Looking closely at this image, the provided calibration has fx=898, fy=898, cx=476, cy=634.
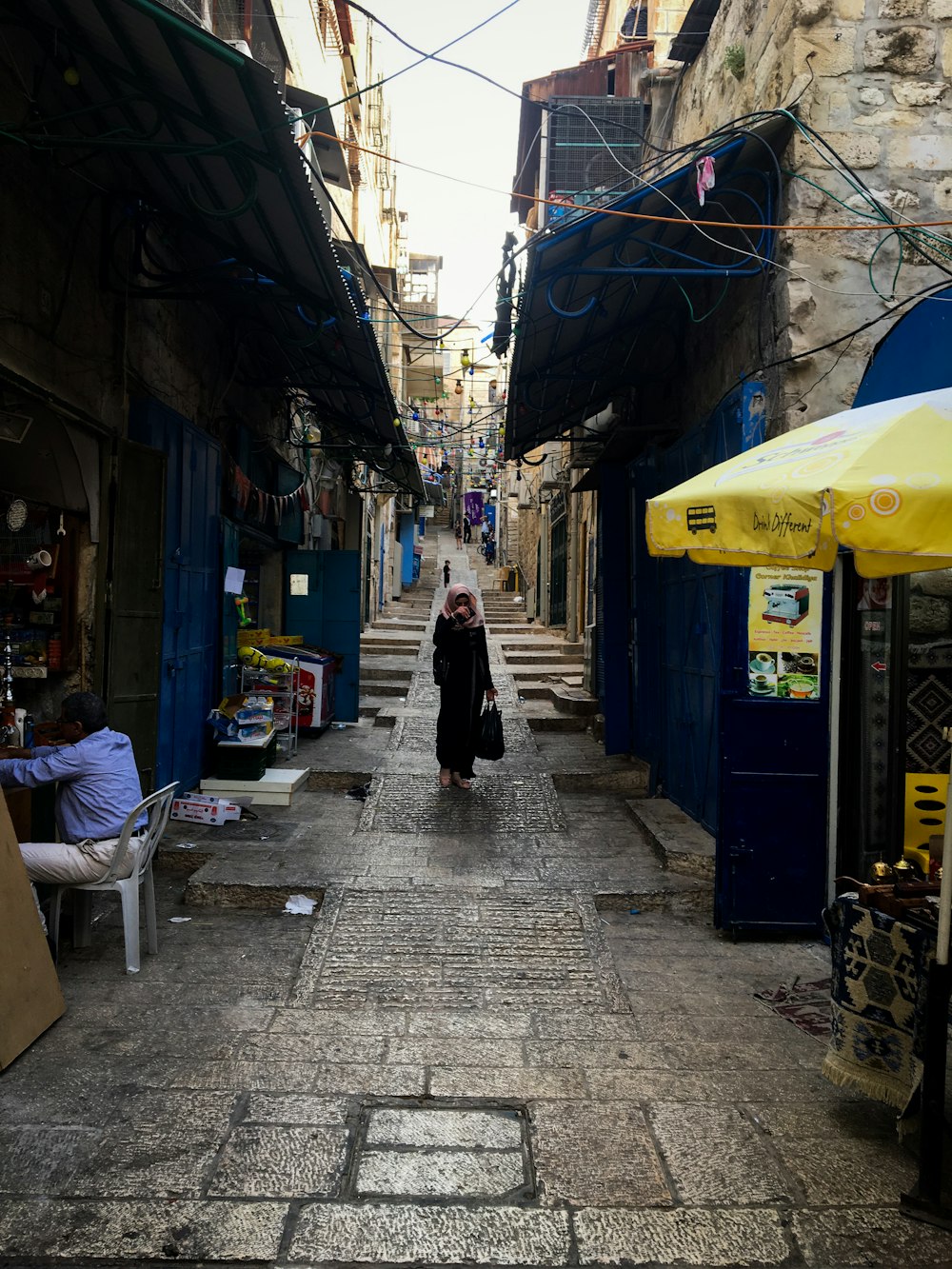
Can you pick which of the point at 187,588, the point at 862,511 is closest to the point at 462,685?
the point at 187,588

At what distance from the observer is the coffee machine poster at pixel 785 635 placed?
5.00 metres

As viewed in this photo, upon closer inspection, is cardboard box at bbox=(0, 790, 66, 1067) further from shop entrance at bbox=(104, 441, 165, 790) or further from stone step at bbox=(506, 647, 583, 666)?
stone step at bbox=(506, 647, 583, 666)

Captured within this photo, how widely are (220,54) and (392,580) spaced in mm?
25165

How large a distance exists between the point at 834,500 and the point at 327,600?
9397mm

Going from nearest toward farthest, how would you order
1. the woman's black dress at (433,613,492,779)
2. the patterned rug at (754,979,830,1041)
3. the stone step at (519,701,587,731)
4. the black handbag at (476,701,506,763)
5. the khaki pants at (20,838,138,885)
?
the patterned rug at (754,979,830,1041)
the khaki pants at (20,838,138,885)
the black handbag at (476,701,506,763)
the woman's black dress at (433,613,492,779)
the stone step at (519,701,587,731)

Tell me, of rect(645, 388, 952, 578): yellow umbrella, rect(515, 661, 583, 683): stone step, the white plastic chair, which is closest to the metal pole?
rect(645, 388, 952, 578): yellow umbrella

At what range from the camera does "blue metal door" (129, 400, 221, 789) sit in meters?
6.56

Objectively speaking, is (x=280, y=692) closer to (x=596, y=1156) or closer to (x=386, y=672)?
(x=386, y=672)

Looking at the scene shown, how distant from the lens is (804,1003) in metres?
4.27

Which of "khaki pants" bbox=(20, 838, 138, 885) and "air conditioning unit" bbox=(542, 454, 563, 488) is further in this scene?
"air conditioning unit" bbox=(542, 454, 563, 488)

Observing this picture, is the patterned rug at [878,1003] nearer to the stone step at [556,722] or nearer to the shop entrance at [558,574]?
the stone step at [556,722]

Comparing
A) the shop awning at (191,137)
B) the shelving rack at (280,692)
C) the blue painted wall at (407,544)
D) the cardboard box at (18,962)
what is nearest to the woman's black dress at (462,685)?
the shelving rack at (280,692)

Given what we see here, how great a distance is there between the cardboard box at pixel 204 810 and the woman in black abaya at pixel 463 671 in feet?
6.72

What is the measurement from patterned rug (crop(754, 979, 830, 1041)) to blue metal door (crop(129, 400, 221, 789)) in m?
4.39
